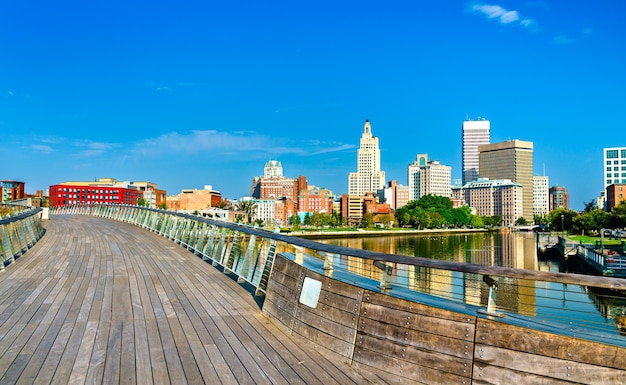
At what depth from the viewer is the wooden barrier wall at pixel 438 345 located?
262 cm

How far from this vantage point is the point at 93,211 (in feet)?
111

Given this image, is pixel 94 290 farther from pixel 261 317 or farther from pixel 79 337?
pixel 261 317

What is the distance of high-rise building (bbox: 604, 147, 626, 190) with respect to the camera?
465 ft

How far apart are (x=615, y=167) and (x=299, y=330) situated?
168809 millimetres

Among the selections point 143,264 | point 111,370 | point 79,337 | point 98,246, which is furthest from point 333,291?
point 98,246

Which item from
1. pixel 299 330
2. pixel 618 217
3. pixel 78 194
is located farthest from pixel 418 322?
pixel 78 194

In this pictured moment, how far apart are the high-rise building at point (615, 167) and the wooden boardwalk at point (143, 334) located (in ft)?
542

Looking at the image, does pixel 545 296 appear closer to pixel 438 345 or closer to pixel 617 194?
pixel 438 345

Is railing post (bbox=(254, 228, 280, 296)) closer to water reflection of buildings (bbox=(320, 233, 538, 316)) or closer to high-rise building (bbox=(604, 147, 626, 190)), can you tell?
water reflection of buildings (bbox=(320, 233, 538, 316))

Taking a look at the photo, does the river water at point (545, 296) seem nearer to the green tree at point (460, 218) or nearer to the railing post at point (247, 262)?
the railing post at point (247, 262)

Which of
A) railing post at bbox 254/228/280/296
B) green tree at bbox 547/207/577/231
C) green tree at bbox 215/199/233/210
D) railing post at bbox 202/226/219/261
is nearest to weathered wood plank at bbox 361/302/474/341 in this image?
railing post at bbox 254/228/280/296

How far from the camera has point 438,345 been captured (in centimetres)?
317

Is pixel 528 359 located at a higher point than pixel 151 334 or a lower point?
higher

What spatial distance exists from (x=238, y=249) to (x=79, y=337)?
4.13 m
